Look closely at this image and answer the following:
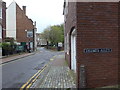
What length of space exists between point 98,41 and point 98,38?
0.39 feet

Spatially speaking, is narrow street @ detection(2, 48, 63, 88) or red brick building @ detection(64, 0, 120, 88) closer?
red brick building @ detection(64, 0, 120, 88)

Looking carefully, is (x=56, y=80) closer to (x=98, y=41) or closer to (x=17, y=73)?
(x=98, y=41)

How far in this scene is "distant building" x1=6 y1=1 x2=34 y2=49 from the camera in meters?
53.4

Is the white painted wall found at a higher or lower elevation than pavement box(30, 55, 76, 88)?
higher

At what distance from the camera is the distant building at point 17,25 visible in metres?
53.4

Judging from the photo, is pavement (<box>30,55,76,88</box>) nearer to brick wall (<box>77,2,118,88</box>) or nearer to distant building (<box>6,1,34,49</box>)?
brick wall (<box>77,2,118,88</box>)

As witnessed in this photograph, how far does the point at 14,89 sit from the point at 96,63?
354 cm

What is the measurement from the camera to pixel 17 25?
54.3 m

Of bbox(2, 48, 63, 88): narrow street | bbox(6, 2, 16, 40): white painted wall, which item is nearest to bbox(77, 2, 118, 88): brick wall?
bbox(2, 48, 63, 88): narrow street

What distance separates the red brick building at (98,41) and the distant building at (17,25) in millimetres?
46430

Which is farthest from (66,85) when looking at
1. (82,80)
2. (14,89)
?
(14,89)

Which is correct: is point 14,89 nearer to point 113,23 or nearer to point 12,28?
point 113,23

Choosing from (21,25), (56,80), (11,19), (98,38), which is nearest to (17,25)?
(21,25)

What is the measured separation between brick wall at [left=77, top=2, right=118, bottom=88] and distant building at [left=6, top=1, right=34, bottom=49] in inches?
1828
